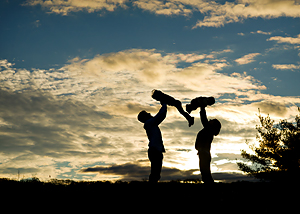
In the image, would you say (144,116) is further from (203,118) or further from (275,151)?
(275,151)

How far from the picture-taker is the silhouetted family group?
29.6 ft

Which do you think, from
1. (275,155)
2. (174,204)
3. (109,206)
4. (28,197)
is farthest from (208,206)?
(275,155)

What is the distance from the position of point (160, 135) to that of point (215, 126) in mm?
2022

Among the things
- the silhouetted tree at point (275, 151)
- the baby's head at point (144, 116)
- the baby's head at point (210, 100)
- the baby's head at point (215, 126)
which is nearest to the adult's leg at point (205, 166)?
the baby's head at point (215, 126)

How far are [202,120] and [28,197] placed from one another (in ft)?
19.3

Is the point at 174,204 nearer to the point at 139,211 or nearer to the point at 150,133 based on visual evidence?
the point at 139,211

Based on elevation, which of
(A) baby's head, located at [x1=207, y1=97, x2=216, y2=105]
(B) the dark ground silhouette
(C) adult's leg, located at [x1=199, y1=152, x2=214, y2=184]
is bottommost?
(B) the dark ground silhouette

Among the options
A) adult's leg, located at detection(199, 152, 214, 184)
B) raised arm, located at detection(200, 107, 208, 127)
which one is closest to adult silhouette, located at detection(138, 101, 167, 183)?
raised arm, located at detection(200, 107, 208, 127)

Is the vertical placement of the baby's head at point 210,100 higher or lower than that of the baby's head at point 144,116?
higher

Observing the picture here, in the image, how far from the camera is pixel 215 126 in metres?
9.69

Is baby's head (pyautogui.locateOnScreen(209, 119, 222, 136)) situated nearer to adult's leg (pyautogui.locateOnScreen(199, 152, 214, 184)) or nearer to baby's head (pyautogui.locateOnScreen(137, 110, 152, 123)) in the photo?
adult's leg (pyautogui.locateOnScreen(199, 152, 214, 184))

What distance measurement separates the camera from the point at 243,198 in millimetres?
8180

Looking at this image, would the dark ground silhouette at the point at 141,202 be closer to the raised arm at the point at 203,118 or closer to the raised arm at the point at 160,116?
the raised arm at the point at 160,116

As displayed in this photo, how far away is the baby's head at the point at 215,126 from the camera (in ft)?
31.5
